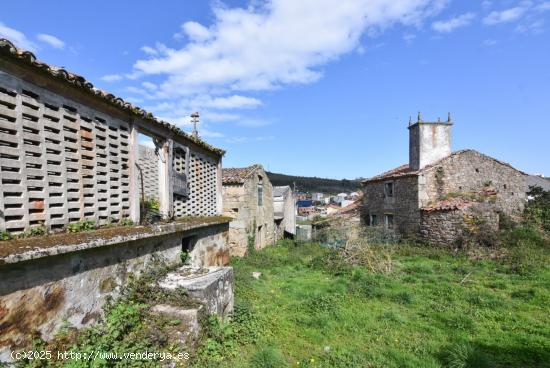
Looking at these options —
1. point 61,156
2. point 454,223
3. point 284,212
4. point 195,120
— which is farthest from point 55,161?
point 284,212

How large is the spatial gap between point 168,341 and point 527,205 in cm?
2056

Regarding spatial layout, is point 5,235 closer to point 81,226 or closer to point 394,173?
point 81,226

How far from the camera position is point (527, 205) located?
711 inches

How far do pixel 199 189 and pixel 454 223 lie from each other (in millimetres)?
11640

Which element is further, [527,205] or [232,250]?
[527,205]

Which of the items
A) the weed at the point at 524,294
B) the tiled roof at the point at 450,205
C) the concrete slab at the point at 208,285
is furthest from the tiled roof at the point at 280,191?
the concrete slab at the point at 208,285

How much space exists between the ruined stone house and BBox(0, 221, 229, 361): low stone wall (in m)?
0.01

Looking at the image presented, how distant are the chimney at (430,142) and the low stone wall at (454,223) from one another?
10.7 feet

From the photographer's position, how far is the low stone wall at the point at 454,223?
46.6 ft

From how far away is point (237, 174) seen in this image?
14711mm

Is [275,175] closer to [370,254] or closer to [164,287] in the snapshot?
[370,254]

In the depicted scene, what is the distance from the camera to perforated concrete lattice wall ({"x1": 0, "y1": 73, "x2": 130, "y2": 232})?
11.6 feet

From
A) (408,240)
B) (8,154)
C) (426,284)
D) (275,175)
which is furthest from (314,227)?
(275,175)

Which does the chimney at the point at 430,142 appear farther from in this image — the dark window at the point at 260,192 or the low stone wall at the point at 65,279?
the low stone wall at the point at 65,279
